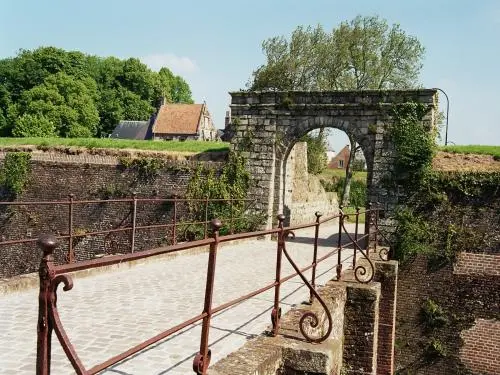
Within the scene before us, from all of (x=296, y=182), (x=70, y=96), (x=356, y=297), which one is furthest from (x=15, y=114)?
(x=356, y=297)

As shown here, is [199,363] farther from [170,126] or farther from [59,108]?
[170,126]

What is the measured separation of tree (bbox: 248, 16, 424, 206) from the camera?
29.7 meters

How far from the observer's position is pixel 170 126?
43688 millimetres

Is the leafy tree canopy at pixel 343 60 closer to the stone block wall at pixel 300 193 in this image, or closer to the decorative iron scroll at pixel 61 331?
the stone block wall at pixel 300 193

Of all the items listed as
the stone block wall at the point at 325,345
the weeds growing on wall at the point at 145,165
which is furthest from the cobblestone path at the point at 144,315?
the weeds growing on wall at the point at 145,165

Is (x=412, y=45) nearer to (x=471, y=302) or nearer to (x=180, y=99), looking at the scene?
(x=471, y=302)

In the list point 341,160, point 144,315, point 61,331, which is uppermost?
point 341,160

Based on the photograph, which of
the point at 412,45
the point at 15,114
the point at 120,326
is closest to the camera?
the point at 120,326

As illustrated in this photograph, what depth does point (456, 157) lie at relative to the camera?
13.9m

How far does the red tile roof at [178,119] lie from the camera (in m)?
43.4

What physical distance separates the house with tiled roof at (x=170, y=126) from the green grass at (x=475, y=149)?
30847 mm

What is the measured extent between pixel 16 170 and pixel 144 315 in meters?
14.5

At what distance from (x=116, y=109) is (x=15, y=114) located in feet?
34.8

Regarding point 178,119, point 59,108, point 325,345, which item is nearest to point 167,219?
point 325,345
